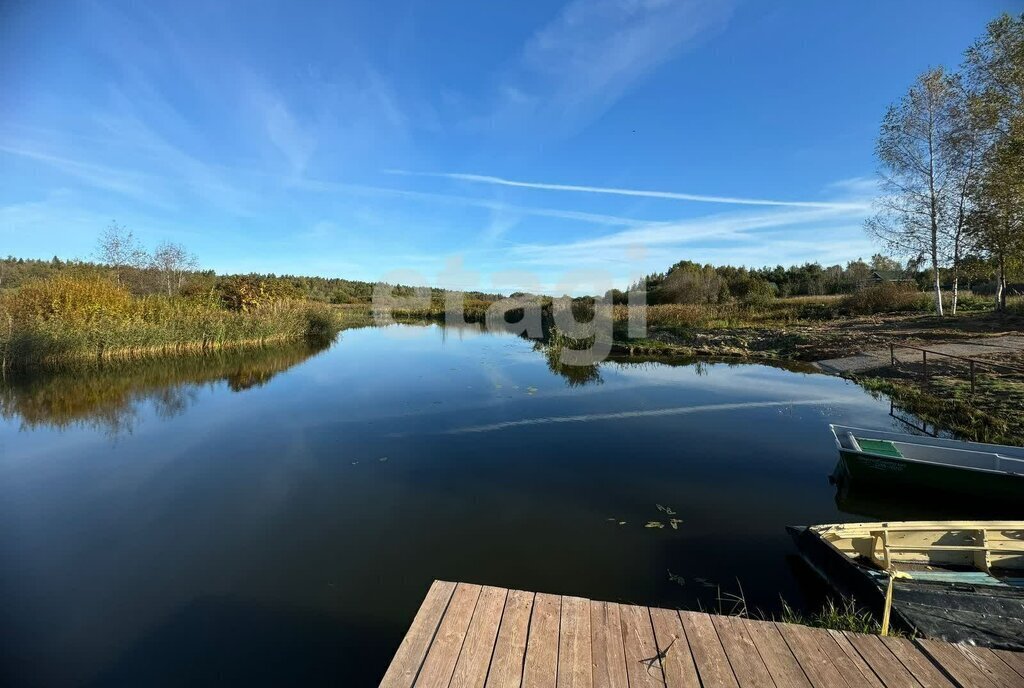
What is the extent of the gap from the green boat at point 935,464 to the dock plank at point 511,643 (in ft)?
14.9

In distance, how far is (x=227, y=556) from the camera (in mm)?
4004

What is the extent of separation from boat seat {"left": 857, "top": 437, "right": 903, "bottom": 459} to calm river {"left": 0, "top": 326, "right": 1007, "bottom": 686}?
61cm

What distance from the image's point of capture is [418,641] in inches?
83.4

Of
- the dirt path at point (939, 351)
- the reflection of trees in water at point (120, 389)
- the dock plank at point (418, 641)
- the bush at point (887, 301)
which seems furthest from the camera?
the bush at point (887, 301)

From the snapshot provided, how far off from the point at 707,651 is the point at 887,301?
85.0 feet

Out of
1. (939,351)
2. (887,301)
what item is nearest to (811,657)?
(939,351)

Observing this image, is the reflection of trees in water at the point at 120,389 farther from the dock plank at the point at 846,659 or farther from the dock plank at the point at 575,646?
the dock plank at the point at 846,659

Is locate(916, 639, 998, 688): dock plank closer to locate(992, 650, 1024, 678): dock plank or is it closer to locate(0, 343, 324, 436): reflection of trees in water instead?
locate(992, 650, 1024, 678): dock plank

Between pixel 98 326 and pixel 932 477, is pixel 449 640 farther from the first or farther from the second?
pixel 98 326

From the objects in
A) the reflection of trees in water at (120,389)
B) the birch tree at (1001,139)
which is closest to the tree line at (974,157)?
the birch tree at (1001,139)

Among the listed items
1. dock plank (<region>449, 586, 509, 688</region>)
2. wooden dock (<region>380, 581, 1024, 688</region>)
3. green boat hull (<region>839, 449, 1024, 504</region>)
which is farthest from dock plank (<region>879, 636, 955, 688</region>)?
green boat hull (<region>839, 449, 1024, 504</region>)

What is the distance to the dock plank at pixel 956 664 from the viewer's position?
197 cm

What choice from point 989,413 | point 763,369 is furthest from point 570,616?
point 763,369

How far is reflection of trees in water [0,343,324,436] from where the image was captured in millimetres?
8266
